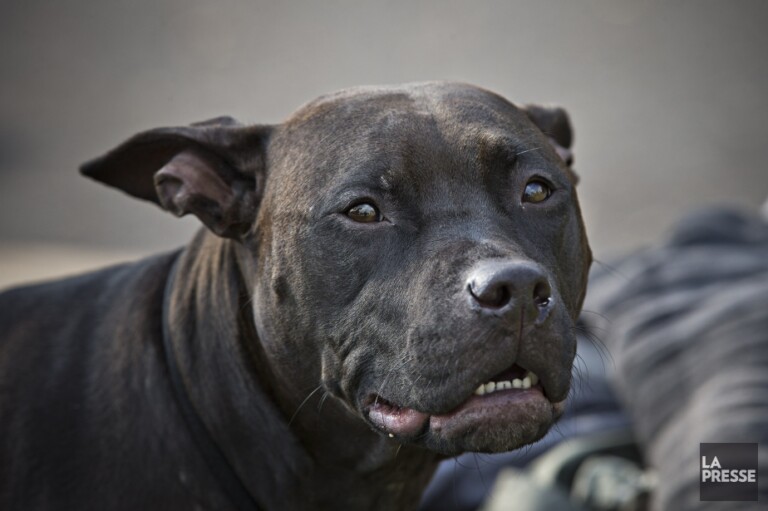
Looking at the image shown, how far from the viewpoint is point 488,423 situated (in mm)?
2801

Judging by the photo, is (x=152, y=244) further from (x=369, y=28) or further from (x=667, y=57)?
(x=667, y=57)

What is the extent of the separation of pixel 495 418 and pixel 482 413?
4cm

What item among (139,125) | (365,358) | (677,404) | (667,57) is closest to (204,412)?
(365,358)

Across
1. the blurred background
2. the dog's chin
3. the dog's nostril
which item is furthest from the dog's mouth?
the blurred background

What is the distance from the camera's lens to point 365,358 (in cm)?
298

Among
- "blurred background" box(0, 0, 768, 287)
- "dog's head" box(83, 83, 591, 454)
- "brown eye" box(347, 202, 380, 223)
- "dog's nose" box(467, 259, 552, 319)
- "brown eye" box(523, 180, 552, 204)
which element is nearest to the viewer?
"dog's nose" box(467, 259, 552, 319)

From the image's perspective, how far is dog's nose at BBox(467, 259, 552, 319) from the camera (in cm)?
269

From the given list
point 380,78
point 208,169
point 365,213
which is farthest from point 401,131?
point 380,78

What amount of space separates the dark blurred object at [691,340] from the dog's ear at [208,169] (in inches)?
81.3

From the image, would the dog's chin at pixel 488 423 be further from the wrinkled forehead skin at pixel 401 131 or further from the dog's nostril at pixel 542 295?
the wrinkled forehead skin at pixel 401 131

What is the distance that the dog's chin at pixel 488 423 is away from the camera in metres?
2.80

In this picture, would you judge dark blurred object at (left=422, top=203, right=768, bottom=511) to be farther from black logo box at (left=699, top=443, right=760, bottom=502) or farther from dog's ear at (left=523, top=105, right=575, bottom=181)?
dog's ear at (left=523, top=105, right=575, bottom=181)

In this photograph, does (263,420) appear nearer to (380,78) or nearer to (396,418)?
(396,418)

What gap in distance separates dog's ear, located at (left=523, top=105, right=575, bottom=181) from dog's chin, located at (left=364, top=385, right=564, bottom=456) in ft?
3.78
